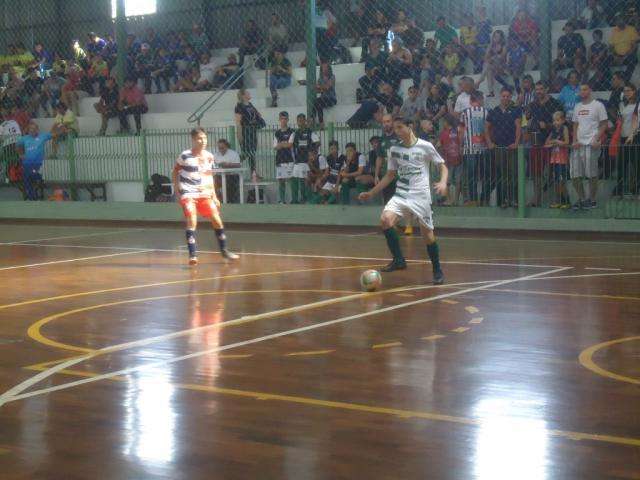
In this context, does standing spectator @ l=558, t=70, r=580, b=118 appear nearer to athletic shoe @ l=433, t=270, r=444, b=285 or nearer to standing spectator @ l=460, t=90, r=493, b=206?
standing spectator @ l=460, t=90, r=493, b=206

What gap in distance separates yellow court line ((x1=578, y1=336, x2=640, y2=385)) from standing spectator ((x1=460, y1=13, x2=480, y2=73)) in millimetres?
13514

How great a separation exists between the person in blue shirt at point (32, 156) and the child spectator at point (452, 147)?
1110 cm

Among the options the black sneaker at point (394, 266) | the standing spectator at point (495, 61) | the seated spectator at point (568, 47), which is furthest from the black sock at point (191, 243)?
the seated spectator at point (568, 47)

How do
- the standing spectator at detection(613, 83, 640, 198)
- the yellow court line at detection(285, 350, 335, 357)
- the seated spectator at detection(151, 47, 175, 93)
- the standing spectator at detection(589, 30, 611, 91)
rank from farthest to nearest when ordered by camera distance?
the seated spectator at detection(151, 47, 175, 93) < the standing spectator at detection(589, 30, 611, 91) < the standing spectator at detection(613, 83, 640, 198) < the yellow court line at detection(285, 350, 335, 357)

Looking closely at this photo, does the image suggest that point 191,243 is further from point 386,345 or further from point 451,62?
point 451,62

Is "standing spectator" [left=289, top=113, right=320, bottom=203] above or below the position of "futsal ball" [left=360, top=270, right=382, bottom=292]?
above

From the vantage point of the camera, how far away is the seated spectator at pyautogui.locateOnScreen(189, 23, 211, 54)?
29359 millimetres

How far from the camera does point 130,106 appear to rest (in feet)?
89.1

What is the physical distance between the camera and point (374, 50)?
23672 mm

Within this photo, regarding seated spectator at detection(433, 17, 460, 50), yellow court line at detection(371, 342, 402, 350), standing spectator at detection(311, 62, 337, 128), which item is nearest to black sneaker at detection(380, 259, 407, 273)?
yellow court line at detection(371, 342, 402, 350)

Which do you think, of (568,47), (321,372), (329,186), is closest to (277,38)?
(329,186)

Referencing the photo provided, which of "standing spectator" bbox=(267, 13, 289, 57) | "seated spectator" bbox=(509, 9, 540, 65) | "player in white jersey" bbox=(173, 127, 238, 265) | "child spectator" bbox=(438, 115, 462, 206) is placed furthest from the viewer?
"standing spectator" bbox=(267, 13, 289, 57)

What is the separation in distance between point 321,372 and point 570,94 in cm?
1270

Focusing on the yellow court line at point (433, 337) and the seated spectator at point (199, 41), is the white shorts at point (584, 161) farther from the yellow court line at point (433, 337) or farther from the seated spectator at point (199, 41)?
the seated spectator at point (199, 41)
